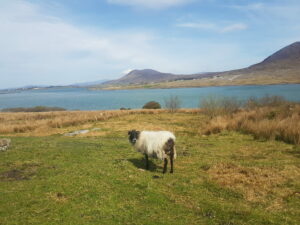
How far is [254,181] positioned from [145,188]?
4429mm

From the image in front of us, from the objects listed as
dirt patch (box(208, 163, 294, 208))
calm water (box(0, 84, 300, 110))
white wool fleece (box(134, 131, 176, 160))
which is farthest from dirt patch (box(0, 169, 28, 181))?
calm water (box(0, 84, 300, 110))

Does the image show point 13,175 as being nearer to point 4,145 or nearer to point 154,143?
point 4,145

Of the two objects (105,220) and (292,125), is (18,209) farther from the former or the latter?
(292,125)

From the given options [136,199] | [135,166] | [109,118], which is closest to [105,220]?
[136,199]

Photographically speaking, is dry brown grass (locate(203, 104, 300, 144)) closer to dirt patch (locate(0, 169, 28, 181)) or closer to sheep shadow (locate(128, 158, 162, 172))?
sheep shadow (locate(128, 158, 162, 172))

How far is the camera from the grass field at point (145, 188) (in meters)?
7.09

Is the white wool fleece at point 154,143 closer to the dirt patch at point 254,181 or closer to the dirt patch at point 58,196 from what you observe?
the dirt patch at point 254,181

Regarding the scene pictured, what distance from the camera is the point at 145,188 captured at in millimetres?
8984

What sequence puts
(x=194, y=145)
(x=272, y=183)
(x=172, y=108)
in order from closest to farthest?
1. (x=272, y=183)
2. (x=194, y=145)
3. (x=172, y=108)

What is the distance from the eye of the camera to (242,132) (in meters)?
21.8

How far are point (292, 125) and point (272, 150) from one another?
384 cm

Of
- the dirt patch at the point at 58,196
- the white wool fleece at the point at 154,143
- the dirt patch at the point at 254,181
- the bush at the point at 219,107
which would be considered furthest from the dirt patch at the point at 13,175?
the bush at the point at 219,107

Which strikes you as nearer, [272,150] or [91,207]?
[91,207]

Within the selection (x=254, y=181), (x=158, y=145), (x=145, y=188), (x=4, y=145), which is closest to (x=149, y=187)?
(x=145, y=188)
